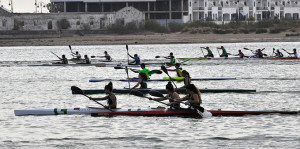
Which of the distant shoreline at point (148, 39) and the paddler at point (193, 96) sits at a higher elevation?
the distant shoreline at point (148, 39)

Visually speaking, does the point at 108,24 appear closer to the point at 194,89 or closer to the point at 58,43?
the point at 58,43

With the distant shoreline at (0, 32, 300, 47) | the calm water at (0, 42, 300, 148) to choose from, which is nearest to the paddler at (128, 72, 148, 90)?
the calm water at (0, 42, 300, 148)

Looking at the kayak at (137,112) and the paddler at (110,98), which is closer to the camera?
the kayak at (137,112)

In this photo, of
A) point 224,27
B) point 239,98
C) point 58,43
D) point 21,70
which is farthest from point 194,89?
point 224,27

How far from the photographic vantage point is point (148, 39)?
117 metres

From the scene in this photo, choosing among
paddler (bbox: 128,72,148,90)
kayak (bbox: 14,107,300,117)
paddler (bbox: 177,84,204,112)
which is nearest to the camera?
paddler (bbox: 177,84,204,112)

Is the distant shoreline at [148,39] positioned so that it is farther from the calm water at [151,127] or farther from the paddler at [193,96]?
the paddler at [193,96]

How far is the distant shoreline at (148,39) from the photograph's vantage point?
365ft

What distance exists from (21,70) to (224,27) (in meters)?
73.0

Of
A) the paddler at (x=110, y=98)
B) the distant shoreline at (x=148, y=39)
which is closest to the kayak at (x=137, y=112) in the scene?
the paddler at (x=110, y=98)

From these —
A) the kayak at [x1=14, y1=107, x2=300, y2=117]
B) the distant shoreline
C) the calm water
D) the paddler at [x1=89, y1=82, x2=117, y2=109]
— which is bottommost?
the calm water

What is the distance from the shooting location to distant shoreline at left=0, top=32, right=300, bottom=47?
365ft

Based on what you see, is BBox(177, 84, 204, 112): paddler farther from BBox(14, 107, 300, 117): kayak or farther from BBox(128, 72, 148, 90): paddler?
BBox(128, 72, 148, 90): paddler

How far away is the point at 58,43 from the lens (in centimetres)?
10956
